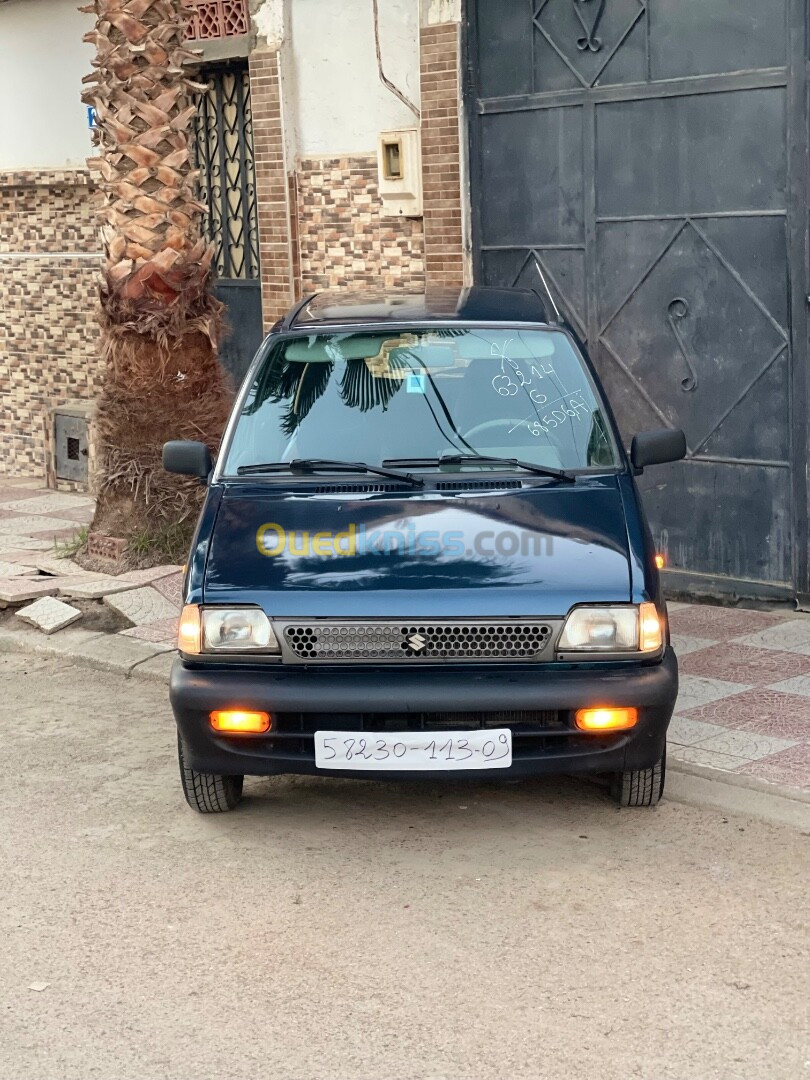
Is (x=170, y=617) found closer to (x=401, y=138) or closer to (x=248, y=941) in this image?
(x=401, y=138)

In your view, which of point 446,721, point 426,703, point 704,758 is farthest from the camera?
point 704,758

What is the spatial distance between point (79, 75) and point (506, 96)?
17.4 ft

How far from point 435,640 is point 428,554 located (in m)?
0.35

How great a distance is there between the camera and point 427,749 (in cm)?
548

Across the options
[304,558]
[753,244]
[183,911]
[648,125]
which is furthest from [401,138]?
[183,911]

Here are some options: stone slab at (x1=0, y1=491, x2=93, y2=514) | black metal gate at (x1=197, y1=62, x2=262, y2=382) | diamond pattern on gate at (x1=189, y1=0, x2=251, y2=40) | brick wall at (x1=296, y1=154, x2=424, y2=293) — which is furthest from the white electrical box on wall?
stone slab at (x1=0, y1=491, x2=93, y2=514)

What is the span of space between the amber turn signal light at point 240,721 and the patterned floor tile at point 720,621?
150 inches

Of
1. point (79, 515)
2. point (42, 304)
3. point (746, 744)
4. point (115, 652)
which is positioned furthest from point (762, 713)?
point (42, 304)

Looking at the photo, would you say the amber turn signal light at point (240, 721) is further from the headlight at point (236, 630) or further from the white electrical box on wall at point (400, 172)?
the white electrical box on wall at point (400, 172)

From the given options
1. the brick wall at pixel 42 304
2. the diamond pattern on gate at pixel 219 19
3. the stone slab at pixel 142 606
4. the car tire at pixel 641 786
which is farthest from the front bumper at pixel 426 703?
the brick wall at pixel 42 304

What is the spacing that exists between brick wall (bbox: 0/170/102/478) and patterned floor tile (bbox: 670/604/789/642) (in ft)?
22.2

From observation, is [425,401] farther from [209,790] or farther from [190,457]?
[209,790]

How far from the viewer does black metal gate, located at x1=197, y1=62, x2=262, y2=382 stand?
523 inches

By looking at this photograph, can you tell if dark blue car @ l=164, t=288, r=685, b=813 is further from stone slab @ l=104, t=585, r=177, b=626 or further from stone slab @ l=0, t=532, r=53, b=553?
stone slab @ l=0, t=532, r=53, b=553
